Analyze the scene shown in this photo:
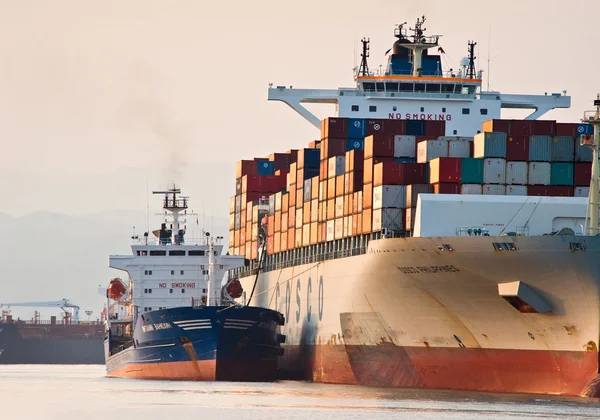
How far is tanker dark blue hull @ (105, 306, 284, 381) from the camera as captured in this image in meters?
54.8

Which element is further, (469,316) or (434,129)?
(434,129)

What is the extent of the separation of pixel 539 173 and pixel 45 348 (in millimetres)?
90978

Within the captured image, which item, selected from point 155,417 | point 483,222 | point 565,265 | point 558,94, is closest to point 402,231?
point 483,222

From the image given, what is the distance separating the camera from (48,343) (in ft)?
439

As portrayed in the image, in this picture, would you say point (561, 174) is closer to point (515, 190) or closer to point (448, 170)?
point (515, 190)

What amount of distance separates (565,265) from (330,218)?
46.2ft

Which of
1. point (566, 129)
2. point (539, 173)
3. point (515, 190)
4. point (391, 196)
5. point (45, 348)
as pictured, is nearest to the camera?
point (515, 190)

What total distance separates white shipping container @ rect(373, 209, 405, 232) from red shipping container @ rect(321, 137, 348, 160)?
7191 mm

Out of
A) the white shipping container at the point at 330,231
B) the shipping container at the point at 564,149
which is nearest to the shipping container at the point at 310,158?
the white shipping container at the point at 330,231

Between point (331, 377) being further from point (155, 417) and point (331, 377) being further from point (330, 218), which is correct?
point (155, 417)

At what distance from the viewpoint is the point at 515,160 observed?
48.8 meters

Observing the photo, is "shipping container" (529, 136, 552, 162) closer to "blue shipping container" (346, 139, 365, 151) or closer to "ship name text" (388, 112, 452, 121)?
"blue shipping container" (346, 139, 365, 151)

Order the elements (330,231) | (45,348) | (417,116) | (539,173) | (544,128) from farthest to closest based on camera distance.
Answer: (45,348)
(417,116)
(330,231)
(544,128)
(539,173)

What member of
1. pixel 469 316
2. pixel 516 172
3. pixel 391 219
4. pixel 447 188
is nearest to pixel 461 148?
pixel 447 188
